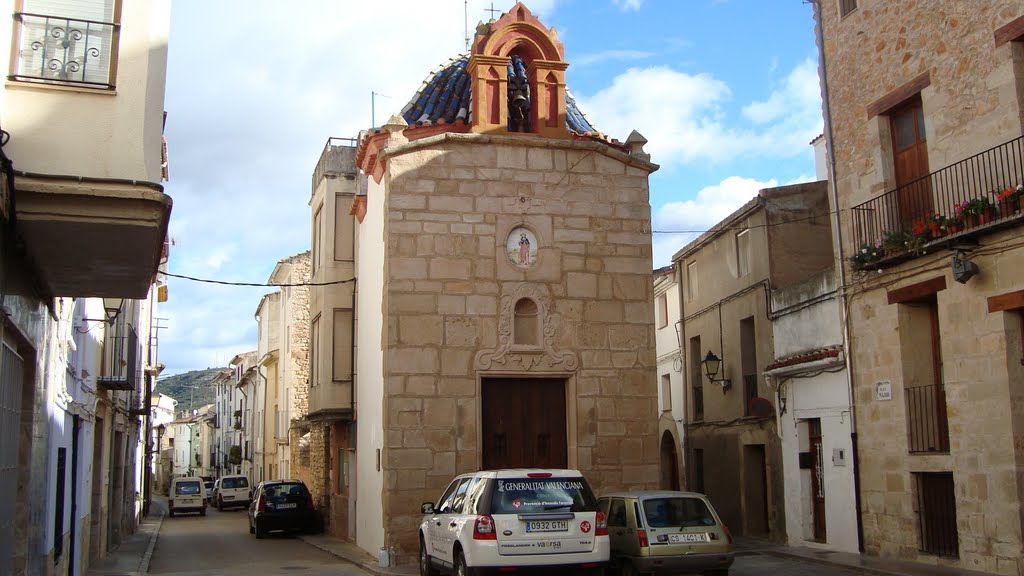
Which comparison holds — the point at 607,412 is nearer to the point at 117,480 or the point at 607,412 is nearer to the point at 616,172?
the point at 616,172

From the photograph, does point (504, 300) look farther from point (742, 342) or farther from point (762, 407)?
point (742, 342)

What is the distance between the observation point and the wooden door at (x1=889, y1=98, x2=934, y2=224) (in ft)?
46.2

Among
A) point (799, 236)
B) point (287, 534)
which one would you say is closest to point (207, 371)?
point (287, 534)

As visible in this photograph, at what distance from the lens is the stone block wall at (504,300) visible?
1482cm

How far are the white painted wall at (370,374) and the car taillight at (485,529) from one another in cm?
501

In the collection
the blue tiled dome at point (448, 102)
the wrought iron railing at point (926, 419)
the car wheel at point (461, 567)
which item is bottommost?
the car wheel at point (461, 567)

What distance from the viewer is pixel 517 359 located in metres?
15.4

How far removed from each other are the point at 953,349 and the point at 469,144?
26.1ft

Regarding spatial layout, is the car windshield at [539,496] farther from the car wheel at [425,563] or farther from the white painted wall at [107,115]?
the white painted wall at [107,115]

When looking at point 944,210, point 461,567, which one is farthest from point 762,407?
point 461,567

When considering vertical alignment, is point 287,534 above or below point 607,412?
below

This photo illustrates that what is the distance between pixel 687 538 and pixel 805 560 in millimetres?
4207

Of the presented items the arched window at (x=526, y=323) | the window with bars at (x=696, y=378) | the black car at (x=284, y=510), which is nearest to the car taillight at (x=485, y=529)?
the arched window at (x=526, y=323)

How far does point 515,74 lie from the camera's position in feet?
55.1
